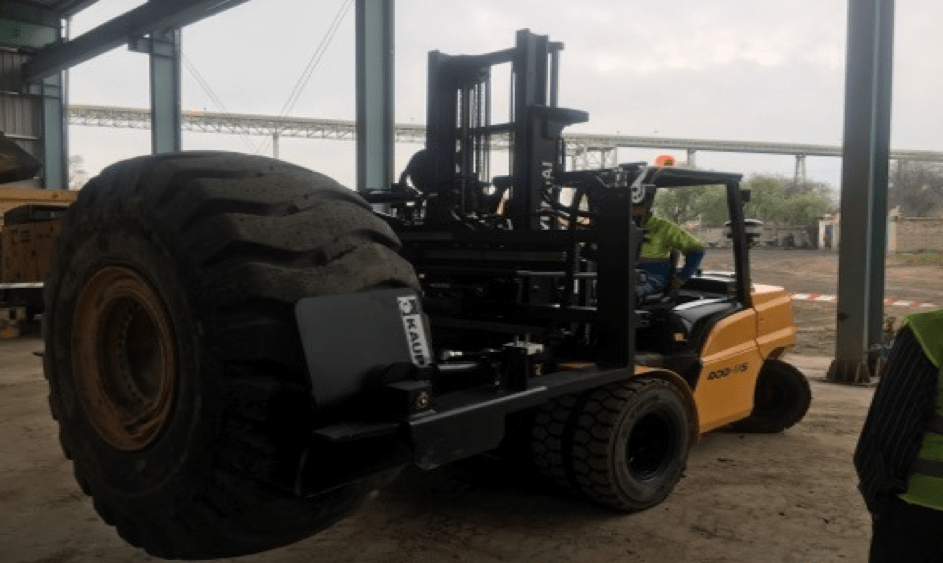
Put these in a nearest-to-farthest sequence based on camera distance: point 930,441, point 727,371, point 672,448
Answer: point 930,441 < point 672,448 < point 727,371

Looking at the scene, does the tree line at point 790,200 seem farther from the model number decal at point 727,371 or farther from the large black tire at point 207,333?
the large black tire at point 207,333

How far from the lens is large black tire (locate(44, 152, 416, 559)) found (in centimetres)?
214

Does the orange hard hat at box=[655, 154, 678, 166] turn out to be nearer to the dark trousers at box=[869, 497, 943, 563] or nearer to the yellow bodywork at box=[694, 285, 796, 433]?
the yellow bodywork at box=[694, 285, 796, 433]

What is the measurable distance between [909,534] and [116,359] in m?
2.41

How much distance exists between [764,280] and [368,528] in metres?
18.8

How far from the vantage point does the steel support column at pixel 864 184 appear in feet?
25.0

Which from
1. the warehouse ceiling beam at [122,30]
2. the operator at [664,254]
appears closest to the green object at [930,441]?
the operator at [664,254]

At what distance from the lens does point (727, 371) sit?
485 cm

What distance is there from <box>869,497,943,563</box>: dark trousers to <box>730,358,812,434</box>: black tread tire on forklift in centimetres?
377

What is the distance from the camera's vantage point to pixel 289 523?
7.52 ft

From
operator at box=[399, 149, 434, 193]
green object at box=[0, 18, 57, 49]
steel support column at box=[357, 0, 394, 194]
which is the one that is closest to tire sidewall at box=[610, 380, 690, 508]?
operator at box=[399, 149, 434, 193]

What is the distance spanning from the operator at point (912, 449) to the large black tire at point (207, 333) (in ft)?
4.58

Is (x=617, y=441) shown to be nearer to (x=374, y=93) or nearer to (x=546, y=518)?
(x=546, y=518)

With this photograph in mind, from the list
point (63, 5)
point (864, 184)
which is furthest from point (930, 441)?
point (63, 5)
